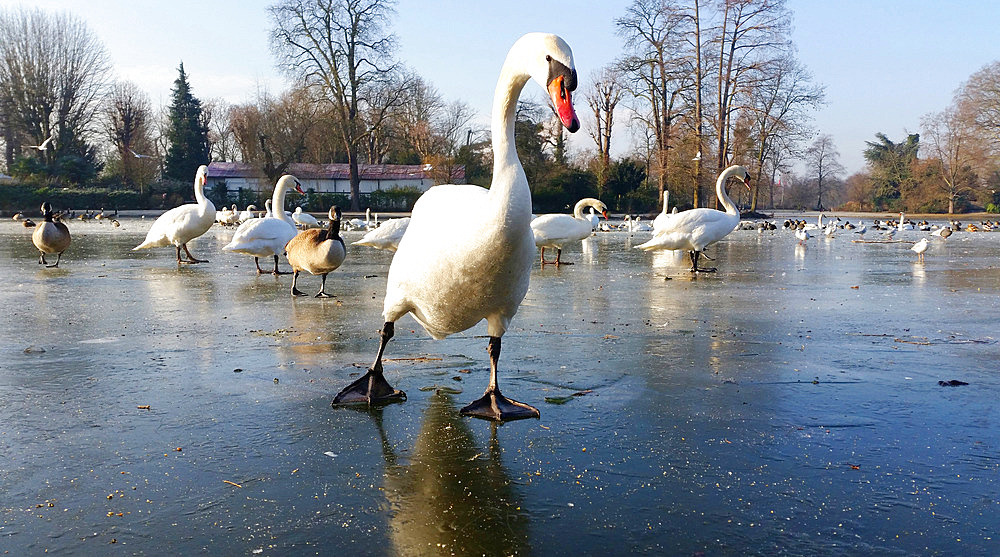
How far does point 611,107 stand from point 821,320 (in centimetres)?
4498

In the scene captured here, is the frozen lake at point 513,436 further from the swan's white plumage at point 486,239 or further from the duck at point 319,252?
the duck at point 319,252

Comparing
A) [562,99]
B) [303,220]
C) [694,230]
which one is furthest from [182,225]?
[303,220]

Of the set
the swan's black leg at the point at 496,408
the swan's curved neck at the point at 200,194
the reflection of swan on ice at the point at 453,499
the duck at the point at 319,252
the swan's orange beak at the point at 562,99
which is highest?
the swan's curved neck at the point at 200,194

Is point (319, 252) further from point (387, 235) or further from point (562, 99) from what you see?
point (562, 99)

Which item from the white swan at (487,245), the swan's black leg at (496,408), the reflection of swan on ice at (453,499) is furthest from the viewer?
A: the swan's black leg at (496,408)

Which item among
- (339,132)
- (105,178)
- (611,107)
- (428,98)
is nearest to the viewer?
(339,132)

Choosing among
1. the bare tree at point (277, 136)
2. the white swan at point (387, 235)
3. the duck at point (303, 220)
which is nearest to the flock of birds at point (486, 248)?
the white swan at point (387, 235)

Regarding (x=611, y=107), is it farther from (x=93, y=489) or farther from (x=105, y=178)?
(x=93, y=489)

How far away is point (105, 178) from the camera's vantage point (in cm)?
5825

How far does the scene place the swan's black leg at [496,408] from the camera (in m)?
4.30

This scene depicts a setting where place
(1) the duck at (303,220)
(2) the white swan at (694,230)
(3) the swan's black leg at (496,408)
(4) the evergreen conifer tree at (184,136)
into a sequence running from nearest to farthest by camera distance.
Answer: (3) the swan's black leg at (496,408), (2) the white swan at (694,230), (1) the duck at (303,220), (4) the evergreen conifer tree at (184,136)

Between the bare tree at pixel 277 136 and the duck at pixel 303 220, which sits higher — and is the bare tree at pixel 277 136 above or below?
above

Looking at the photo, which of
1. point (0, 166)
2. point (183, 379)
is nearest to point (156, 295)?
point (183, 379)

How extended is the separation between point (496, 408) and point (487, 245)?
100 cm
